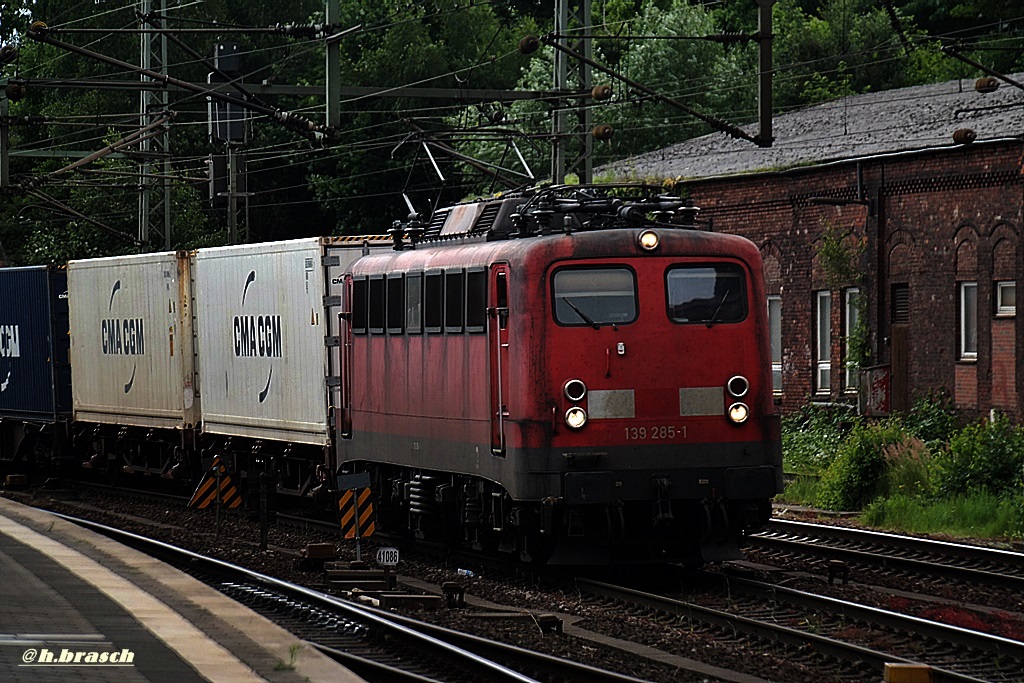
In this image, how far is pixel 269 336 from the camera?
918 inches

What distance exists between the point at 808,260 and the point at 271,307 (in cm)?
1279

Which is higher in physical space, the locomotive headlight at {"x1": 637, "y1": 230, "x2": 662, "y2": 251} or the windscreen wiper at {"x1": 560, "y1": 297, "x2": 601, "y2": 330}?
the locomotive headlight at {"x1": 637, "y1": 230, "x2": 662, "y2": 251}

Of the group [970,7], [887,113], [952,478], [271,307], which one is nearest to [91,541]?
[271,307]

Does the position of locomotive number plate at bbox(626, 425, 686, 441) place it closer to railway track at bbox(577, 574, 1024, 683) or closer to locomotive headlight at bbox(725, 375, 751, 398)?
locomotive headlight at bbox(725, 375, 751, 398)

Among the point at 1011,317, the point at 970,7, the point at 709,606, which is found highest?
the point at 970,7

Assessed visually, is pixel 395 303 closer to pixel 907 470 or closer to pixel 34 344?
pixel 907 470

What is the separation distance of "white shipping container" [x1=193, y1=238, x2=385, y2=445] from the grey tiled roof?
460 inches

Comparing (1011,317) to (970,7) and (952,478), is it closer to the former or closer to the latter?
(952,478)

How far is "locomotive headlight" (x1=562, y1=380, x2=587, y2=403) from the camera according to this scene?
15.4 m

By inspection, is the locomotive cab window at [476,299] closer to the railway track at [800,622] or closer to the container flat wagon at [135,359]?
the railway track at [800,622]

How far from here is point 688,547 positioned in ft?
53.6

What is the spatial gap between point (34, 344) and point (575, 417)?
17868mm

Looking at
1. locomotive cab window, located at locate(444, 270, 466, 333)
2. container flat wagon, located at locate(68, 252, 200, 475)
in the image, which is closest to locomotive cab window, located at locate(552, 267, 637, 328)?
locomotive cab window, located at locate(444, 270, 466, 333)

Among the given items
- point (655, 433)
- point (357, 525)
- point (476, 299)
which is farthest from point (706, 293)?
point (357, 525)
